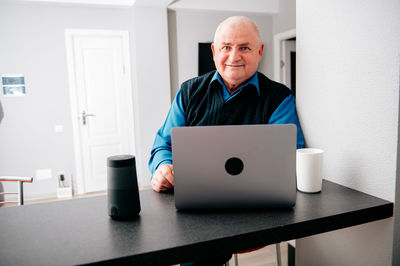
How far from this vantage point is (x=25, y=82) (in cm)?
379

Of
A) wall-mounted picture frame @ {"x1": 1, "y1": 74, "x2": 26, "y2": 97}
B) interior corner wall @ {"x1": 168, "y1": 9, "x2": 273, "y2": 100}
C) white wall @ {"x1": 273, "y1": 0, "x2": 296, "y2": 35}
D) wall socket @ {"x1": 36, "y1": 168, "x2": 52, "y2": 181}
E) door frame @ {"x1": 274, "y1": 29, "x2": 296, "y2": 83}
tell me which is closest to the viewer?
wall-mounted picture frame @ {"x1": 1, "y1": 74, "x2": 26, "y2": 97}

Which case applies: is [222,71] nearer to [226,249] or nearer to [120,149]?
[226,249]

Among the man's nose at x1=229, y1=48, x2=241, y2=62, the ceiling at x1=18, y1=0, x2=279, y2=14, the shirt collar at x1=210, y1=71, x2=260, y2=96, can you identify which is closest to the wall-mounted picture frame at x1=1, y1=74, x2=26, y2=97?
the ceiling at x1=18, y1=0, x2=279, y2=14

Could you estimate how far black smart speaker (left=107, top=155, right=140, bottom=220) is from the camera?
85 cm

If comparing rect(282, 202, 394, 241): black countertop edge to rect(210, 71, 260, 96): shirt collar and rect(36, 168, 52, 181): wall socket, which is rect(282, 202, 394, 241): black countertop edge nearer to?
rect(210, 71, 260, 96): shirt collar

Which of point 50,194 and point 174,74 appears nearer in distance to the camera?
point 50,194

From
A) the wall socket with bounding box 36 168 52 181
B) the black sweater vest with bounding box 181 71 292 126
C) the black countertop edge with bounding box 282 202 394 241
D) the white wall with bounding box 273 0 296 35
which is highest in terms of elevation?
the white wall with bounding box 273 0 296 35

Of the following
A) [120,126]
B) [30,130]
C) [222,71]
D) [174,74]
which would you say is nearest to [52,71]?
[30,130]

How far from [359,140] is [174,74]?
11.7 ft

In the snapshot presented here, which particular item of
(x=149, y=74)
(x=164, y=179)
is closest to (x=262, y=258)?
(x=164, y=179)

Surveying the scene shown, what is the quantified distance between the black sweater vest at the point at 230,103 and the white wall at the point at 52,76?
2.65 metres

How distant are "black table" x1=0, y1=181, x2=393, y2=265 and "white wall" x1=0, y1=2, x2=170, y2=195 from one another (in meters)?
3.24

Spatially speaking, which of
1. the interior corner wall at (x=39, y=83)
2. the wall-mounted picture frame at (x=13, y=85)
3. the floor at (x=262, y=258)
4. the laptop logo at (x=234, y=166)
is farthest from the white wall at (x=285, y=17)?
the laptop logo at (x=234, y=166)

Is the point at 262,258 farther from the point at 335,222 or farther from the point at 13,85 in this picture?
the point at 13,85
